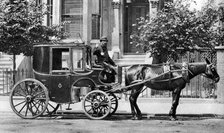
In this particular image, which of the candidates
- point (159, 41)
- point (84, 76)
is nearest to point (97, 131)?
point (84, 76)

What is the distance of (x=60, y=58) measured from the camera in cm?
1165

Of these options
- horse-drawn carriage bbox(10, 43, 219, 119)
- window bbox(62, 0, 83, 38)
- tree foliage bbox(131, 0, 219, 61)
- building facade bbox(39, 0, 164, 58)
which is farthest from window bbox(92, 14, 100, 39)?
horse-drawn carriage bbox(10, 43, 219, 119)

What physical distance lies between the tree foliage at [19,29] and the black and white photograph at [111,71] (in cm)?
5

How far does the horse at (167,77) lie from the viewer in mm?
11195

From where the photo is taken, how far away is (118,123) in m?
10.5

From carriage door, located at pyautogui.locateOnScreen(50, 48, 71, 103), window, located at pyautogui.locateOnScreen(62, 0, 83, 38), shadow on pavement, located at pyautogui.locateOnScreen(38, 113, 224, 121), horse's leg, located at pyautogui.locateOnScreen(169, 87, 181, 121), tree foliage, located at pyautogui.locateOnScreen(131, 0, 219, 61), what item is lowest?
shadow on pavement, located at pyautogui.locateOnScreen(38, 113, 224, 121)

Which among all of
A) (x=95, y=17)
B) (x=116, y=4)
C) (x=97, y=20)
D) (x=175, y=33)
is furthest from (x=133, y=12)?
(x=175, y=33)

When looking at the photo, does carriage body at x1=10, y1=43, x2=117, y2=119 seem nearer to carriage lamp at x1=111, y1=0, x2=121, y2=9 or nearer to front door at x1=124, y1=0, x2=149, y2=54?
carriage lamp at x1=111, y1=0, x2=121, y2=9

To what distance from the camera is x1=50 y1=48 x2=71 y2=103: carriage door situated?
11438 mm

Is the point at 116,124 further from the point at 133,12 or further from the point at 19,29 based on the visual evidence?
the point at 133,12

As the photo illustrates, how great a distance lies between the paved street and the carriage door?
0.68 meters

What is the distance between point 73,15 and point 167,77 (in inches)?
458

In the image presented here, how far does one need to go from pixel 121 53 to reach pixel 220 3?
604 cm

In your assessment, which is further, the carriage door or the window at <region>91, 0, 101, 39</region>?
the window at <region>91, 0, 101, 39</region>
